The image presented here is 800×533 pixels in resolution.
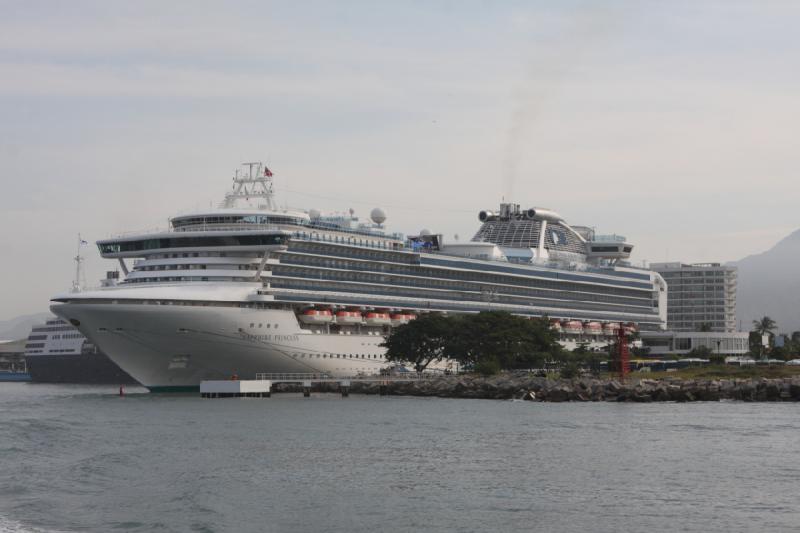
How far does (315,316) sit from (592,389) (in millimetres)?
21110

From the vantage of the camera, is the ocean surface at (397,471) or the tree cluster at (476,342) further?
the tree cluster at (476,342)

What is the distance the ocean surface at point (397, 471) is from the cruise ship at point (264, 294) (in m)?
12.7

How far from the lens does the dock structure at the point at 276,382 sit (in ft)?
267

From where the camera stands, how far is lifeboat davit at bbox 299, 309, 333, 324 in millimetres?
90000

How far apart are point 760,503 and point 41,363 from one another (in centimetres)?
14286

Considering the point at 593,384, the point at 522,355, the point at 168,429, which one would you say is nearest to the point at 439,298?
the point at 522,355

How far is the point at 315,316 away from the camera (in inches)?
3546

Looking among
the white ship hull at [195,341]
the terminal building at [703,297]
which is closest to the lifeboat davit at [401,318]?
the white ship hull at [195,341]

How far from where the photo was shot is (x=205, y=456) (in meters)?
46.9

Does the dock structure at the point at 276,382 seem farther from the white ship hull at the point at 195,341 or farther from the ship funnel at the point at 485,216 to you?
the ship funnel at the point at 485,216

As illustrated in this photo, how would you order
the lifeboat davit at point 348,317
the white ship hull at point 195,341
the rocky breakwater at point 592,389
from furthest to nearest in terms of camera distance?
1. the lifeboat davit at point 348,317
2. the rocky breakwater at point 592,389
3. the white ship hull at point 195,341

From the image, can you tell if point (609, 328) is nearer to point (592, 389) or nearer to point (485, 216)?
point (485, 216)

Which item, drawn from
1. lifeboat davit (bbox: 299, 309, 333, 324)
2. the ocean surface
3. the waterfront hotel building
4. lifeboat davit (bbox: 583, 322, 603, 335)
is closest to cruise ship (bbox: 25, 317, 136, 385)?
Result: lifeboat davit (bbox: 583, 322, 603, 335)

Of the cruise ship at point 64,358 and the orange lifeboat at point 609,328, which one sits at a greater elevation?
the orange lifeboat at point 609,328
